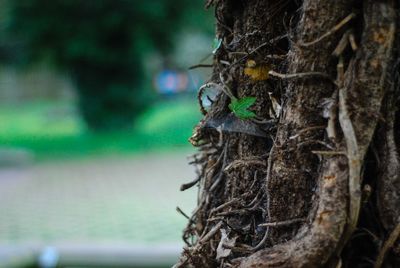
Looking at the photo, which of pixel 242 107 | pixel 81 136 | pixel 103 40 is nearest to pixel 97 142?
pixel 81 136

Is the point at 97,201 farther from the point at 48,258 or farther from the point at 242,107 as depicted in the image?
the point at 242,107

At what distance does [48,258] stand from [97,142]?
8.43 meters

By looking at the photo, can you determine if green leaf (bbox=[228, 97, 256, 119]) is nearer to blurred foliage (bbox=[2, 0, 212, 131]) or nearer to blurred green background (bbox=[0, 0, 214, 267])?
blurred green background (bbox=[0, 0, 214, 267])

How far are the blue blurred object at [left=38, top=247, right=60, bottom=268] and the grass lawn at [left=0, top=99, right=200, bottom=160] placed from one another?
6979mm

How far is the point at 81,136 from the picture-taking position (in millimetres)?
12938

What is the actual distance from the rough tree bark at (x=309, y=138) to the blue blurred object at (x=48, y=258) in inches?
111

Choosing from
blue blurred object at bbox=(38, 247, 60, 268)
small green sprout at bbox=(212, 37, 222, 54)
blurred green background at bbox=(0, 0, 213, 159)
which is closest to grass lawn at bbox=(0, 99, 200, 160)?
blurred green background at bbox=(0, 0, 213, 159)

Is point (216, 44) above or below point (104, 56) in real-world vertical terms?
below

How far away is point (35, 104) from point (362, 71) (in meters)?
24.7

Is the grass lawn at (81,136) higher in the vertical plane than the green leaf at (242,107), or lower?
higher

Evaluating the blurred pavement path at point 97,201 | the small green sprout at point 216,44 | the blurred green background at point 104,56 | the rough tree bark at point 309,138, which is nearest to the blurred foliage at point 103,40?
the blurred green background at point 104,56

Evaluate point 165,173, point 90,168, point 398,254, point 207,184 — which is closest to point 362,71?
point 398,254

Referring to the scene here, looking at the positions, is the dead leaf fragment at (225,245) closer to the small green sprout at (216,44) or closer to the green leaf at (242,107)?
the green leaf at (242,107)

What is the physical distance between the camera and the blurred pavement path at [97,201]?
5.39 m
